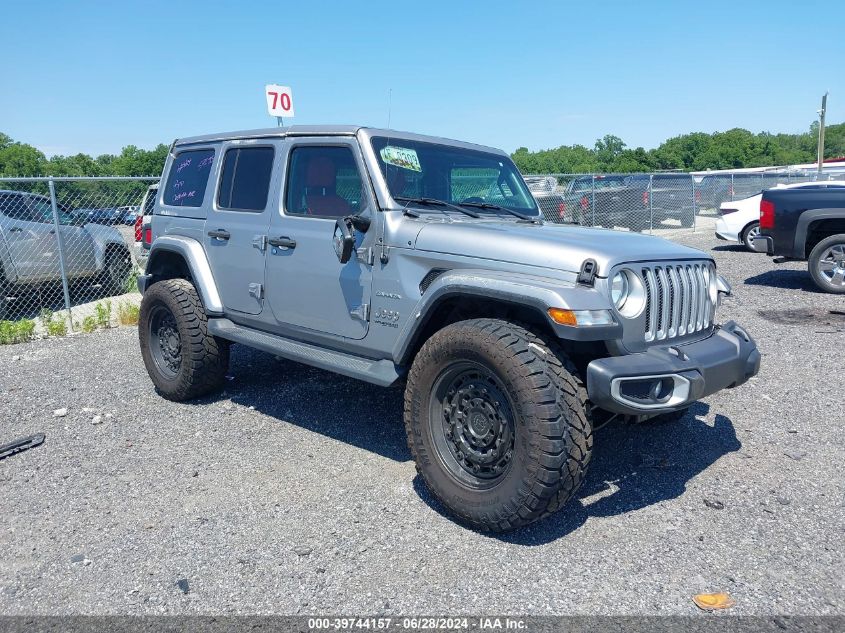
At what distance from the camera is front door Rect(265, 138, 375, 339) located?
4.10m

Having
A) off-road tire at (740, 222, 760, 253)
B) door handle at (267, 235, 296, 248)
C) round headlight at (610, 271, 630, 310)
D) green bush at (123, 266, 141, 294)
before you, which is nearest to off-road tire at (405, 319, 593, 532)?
round headlight at (610, 271, 630, 310)

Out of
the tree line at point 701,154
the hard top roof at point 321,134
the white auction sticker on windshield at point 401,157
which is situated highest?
the tree line at point 701,154

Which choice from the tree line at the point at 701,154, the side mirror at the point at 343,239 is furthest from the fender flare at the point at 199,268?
the tree line at the point at 701,154

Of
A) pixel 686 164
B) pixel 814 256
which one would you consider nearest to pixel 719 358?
pixel 814 256

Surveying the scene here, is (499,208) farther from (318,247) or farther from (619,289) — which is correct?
(619,289)

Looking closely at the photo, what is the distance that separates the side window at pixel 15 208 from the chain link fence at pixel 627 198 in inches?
352

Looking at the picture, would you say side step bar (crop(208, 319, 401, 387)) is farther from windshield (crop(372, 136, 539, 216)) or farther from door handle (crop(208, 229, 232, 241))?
windshield (crop(372, 136, 539, 216))

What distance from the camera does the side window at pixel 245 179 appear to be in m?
4.79

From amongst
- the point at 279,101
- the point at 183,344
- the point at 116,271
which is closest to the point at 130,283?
the point at 116,271

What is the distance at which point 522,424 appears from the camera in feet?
10.3

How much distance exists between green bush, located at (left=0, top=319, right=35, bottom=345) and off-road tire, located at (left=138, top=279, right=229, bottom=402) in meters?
3.41

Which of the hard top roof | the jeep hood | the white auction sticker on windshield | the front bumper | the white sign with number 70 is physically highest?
the white sign with number 70

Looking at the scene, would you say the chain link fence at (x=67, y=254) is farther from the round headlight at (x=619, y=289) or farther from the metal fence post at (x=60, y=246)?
the round headlight at (x=619, y=289)

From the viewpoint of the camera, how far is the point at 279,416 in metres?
5.16
